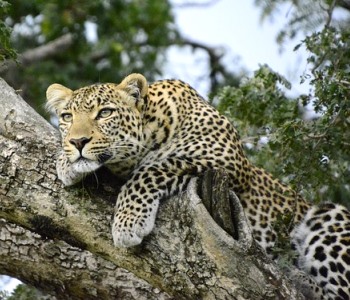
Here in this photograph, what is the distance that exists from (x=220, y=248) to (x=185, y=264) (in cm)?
30

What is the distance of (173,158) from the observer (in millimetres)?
8781

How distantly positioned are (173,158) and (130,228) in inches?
46.8

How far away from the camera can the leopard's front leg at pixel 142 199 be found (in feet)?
25.4

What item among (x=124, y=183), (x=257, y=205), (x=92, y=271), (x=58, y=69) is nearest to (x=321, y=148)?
(x=257, y=205)

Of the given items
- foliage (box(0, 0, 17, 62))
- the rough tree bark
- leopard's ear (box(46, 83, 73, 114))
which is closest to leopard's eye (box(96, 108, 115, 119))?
leopard's ear (box(46, 83, 73, 114))

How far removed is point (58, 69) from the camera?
1739 cm

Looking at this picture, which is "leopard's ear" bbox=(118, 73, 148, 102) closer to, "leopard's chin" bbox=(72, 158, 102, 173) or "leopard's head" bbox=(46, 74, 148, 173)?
"leopard's head" bbox=(46, 74, 148, 173)

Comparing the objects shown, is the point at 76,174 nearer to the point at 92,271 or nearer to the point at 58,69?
the point at 92,271

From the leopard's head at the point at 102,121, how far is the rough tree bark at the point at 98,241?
18 cm

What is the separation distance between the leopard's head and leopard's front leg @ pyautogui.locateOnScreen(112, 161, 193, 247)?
365 mm

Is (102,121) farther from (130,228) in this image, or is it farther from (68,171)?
(130,228)

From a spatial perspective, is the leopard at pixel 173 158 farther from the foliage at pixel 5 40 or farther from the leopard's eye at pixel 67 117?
the foliage at pixel 5 40

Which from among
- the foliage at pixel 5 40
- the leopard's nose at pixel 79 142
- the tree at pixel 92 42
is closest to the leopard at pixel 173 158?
the leopard's nose at pixel 79 142

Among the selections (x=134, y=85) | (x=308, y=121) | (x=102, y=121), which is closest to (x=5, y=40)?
(x=102, y=121)
